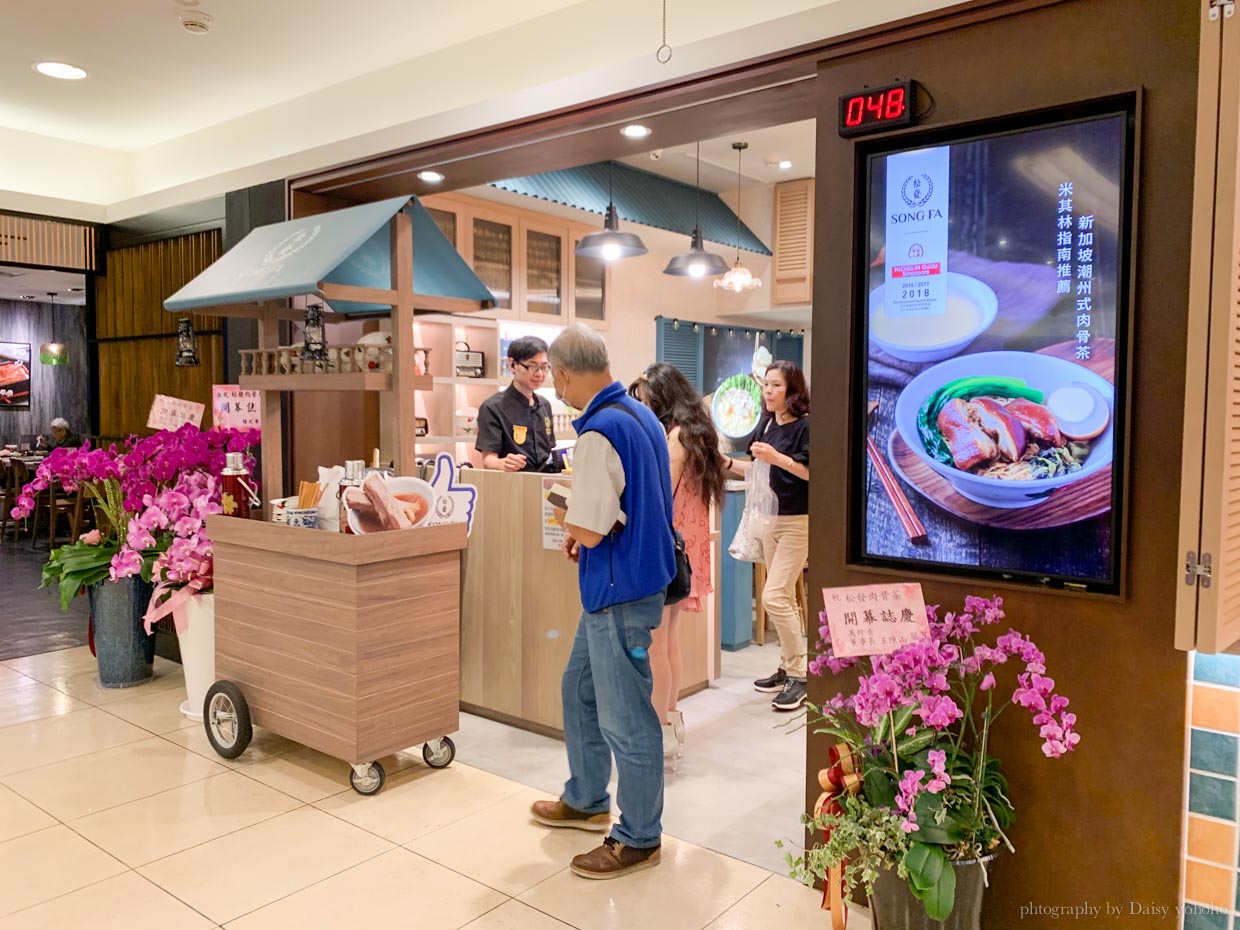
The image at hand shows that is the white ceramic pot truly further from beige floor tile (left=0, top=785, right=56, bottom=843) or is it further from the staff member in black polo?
the staff member in black polo

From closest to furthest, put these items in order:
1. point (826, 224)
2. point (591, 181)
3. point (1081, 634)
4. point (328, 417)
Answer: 1. point (1081, 634)
2. point (826, 224)
3. point (328, 417)
4. point (591, 181)

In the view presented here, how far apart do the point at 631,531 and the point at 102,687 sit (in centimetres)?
320

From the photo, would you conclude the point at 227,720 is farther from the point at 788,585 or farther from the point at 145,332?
the point at 145,332

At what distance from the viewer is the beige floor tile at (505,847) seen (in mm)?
2701

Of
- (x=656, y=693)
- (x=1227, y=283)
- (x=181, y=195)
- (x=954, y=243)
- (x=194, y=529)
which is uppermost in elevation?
(x=181, y=195)

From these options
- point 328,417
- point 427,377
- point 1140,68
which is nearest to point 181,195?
point 328,417

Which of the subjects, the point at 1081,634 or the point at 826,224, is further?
the point at 826,224

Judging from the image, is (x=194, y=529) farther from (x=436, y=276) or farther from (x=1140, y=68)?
(x=1140, y=68)

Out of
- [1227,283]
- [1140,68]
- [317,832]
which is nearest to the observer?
[1227,283]

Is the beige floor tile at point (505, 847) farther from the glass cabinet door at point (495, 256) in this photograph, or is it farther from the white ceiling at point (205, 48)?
the glass cabinet door at point (495, 256)

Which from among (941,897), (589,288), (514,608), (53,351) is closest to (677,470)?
(514,608)

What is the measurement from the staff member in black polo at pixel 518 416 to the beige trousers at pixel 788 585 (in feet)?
3.79

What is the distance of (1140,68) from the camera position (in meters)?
2.08

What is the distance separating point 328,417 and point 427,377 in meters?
1.13
